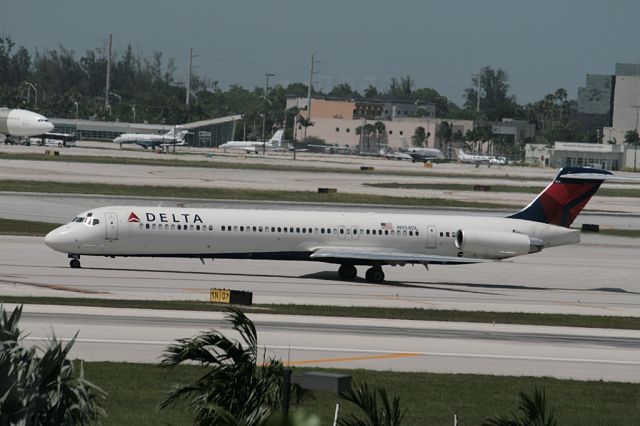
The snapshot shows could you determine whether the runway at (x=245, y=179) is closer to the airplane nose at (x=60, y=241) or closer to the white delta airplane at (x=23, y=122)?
the white delta airplane at (x=23, y=122)

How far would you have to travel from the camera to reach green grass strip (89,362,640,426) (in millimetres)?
21109

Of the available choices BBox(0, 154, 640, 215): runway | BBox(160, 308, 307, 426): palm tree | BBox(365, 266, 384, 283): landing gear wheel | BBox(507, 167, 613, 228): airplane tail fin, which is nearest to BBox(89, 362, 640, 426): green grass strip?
BBox(160, 308, 307, 426): palm tree

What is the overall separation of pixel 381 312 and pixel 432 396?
520 inches

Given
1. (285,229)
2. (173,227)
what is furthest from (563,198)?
(173,227)

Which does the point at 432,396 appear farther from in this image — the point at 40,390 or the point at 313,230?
the point at 313,230

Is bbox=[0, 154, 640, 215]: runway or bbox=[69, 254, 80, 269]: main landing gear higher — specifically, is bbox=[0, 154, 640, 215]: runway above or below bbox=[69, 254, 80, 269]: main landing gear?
above

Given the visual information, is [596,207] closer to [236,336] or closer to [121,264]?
[121,264]

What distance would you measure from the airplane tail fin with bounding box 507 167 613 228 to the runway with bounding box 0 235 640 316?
9.56 ft

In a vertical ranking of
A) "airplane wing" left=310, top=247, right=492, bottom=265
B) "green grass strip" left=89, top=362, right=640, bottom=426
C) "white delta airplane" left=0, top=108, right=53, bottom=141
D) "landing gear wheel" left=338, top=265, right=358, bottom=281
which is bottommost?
"green grass strip" left=89, top=362, right=640, bottom=426

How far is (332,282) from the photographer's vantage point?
46.4 meters

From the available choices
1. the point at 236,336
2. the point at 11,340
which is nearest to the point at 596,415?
the point at 236,336

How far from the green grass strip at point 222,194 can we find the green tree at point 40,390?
230 ft

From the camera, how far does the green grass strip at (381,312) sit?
34.8m

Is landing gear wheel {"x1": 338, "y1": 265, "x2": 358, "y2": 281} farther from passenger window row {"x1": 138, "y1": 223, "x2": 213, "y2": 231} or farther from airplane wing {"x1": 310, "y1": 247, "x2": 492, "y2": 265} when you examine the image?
passenger window row {"x1": 138, "y1": 223, "x2": 213, "y2": 231}
